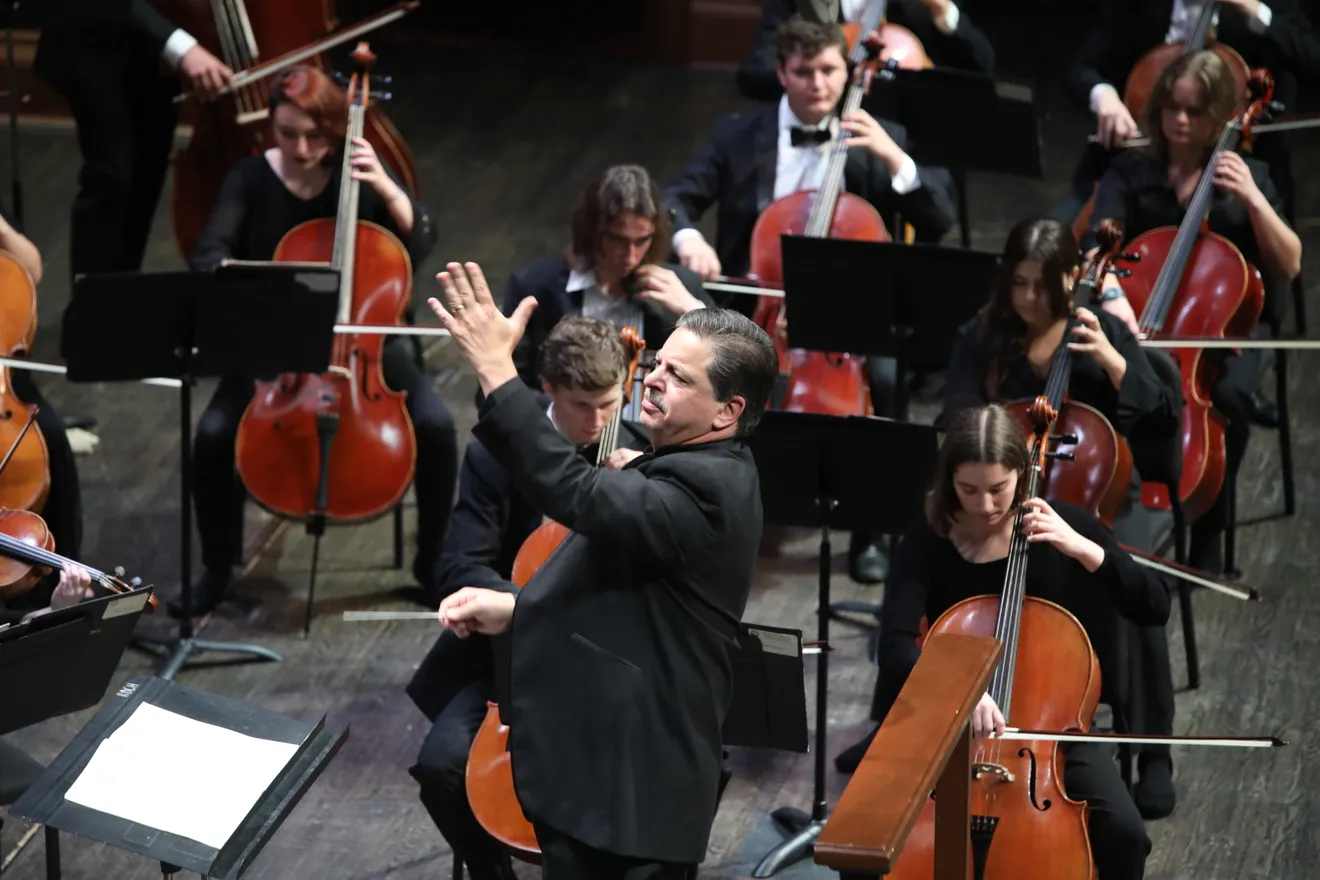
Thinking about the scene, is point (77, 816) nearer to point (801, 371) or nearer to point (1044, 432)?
point (1044, 432)

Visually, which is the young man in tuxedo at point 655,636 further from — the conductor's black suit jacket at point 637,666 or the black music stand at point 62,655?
the black music stand at point 62,655

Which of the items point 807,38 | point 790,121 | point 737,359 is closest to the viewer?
point 737,359

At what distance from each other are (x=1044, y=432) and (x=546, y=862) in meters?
1.27

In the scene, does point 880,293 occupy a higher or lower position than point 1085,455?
higher

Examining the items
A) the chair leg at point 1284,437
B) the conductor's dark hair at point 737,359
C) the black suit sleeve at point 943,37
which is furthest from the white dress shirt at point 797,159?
the conductor's dark hair at point 737,359

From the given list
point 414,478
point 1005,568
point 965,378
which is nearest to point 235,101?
point 414,478

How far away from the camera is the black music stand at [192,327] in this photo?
3.65 m

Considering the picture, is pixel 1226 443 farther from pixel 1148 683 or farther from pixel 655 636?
pixel 655 636

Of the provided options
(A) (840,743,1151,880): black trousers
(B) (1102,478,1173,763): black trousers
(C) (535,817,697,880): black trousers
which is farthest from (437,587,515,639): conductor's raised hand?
(B) (1102,478,1173,763): black trousers

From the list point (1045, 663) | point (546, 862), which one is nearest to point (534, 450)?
point (546, 862)

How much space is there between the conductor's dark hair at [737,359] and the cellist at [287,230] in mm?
1998

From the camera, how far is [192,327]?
12.3 feet

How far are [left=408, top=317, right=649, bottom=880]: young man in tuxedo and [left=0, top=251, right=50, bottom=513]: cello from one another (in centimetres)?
85

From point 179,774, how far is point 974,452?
139 cm
